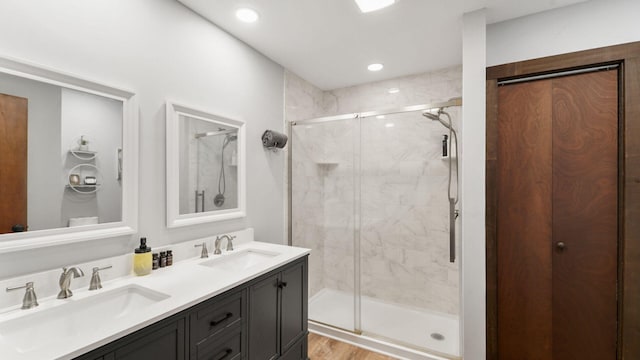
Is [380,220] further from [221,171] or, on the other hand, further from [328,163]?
[221,171]

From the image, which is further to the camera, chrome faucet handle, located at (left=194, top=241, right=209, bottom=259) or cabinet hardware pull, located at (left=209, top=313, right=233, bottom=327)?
chrome faucet handle, located at (left=194, top=241, right=209, bottom=259)

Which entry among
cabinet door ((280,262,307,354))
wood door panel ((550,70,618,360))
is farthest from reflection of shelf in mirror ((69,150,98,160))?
wood door panel ((550,70,618,360))

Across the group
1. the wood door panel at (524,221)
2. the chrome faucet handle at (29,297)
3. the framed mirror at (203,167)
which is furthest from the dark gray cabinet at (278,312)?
the wood door panel at (524,221)

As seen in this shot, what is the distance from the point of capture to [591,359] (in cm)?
171

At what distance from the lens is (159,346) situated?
1076 mm

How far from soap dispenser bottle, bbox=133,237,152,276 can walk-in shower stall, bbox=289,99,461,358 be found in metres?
1.48

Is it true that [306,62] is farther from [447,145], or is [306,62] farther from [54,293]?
[54,293]

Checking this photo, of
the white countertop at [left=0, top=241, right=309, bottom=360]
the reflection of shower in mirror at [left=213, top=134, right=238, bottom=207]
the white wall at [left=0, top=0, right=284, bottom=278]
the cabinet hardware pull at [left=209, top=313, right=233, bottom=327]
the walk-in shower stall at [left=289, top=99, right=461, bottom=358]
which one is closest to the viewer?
the white countertop at [left=0, top=241, right=309, bottom=360]

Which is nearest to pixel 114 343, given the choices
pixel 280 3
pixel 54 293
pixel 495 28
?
pixel 54 293

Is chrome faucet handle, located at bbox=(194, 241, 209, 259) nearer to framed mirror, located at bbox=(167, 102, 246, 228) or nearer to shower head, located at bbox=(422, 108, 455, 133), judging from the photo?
framed mirror, located at bbox=(167, 102, 246, 228)

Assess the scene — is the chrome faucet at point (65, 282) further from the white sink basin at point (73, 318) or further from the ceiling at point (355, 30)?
the ceiling at point (355, 30)

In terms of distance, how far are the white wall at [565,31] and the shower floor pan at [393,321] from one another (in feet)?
7.44

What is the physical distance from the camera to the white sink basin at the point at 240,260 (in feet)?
6.00

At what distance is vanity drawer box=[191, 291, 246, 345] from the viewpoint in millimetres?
1228
